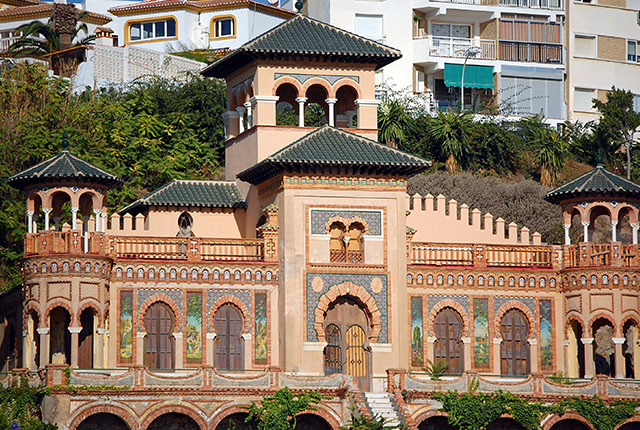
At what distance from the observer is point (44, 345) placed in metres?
54.0

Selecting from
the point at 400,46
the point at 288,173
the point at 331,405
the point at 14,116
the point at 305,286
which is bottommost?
the point at 331,405

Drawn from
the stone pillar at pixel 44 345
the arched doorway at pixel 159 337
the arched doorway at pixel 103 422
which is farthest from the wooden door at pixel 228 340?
the stone pillar at pixel 44 345

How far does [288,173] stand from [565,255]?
420 inches

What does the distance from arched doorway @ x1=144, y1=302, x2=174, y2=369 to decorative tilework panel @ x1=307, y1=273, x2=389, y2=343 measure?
4809mm

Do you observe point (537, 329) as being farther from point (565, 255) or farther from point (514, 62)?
point (514, 62)

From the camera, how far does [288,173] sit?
189 ft

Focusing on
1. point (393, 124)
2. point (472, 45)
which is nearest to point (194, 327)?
point (393, 124)

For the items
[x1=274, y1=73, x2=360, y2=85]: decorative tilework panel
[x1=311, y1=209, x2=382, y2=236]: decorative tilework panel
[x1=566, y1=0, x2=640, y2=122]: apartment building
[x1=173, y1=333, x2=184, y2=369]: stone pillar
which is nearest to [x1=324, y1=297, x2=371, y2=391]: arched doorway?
[x1=311, y1=209, x2=382, y2=236]: decorative tilework panel

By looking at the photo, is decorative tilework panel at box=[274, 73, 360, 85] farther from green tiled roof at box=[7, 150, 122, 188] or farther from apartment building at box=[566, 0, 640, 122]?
apartment building at box=[566, 0, 640, 122]

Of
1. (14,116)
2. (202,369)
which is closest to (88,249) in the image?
(202,369)

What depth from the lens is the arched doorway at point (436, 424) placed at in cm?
5491

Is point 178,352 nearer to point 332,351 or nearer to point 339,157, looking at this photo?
point 332,351

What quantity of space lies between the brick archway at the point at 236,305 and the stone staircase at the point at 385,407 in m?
5.47

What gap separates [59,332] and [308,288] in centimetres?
867
